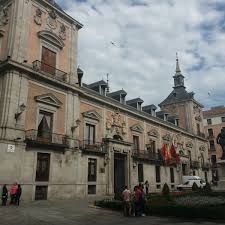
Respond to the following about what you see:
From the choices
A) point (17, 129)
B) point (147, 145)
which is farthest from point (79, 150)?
point (147, 145)

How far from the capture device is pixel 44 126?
80.0 feet

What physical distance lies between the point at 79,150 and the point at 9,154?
7.40 meters

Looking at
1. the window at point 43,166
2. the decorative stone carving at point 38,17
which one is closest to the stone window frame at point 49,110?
the window at point 43,166

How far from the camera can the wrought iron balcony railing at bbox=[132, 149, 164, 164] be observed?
34781 mm

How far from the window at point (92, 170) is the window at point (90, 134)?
2019mm

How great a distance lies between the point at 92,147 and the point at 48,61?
937cm

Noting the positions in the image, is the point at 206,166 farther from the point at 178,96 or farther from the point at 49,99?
the point at 49,99

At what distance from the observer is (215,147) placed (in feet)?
218

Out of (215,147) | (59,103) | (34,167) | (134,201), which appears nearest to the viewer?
(134,201)

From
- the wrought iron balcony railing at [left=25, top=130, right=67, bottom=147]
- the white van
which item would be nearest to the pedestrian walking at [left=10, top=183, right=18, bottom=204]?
the wrought iron balcony railing at [left=25, top=130, right=67, bottom=147]

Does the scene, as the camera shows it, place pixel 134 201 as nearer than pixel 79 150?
Yes

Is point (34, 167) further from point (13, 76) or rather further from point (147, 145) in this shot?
point (147, 145)

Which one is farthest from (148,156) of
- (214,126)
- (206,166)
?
(214,126)

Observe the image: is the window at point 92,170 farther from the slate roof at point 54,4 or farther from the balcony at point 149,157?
the slate roof at point 54,4
